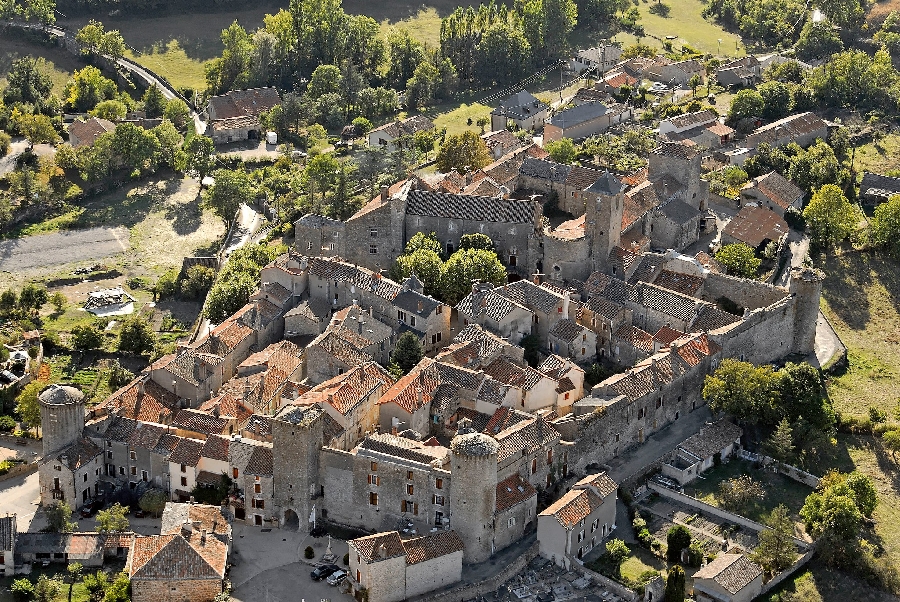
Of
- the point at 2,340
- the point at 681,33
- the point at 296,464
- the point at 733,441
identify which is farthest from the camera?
the point at 681,33

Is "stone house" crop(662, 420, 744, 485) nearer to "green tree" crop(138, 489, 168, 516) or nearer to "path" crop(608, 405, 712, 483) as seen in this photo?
"path" crop(608, 405, 712, 483)

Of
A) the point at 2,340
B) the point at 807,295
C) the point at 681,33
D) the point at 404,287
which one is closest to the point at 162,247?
the point at 2,340

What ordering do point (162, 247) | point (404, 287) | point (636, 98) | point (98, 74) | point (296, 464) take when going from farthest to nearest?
point (98, 74), point (636, 98), point (162, 247), point (404, 287), point (296, 464)

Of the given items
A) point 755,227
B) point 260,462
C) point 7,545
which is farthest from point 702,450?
point 7,545

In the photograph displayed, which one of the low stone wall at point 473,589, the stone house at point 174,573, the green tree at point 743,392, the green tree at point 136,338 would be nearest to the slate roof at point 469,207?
the green tree at point 136,338

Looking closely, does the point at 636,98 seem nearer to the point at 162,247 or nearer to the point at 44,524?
the point at 162,247

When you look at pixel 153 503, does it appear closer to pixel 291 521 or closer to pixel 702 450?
pixel 291 521
